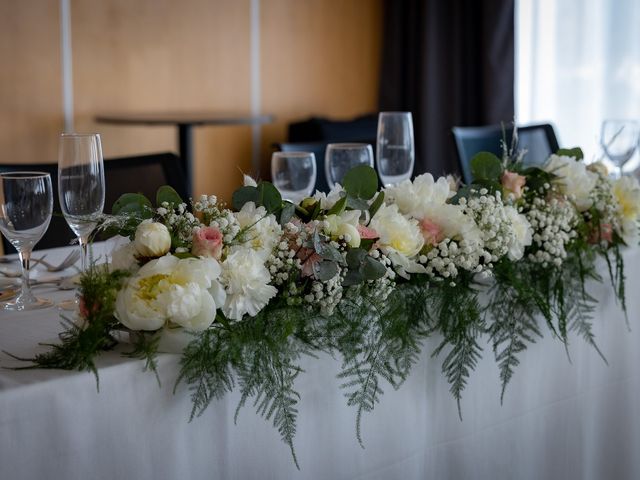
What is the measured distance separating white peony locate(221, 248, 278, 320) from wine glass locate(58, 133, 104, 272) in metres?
0.32

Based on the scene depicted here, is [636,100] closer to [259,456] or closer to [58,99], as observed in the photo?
[58,99]

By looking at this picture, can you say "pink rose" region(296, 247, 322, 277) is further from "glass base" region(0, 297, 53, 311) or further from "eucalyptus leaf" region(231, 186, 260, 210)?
"glass base" region(0, 297, 53, 311)

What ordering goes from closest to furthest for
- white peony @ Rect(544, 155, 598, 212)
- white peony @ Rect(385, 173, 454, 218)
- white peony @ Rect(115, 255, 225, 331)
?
white peony @ Rect(115, 255, 225, 331)
white peony @ Rect(385, 173, 454, 218)
white peony @ Rect(544, 155, 598, 212)

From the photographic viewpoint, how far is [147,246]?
3.59ft

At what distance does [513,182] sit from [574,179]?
138mm

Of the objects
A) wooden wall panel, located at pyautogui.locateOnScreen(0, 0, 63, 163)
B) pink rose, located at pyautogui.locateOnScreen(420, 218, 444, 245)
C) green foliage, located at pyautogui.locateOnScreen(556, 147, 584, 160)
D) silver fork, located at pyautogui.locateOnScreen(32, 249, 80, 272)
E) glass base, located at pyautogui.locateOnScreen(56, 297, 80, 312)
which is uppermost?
wooden wall panel, located at pyautogui.locateOnScreen(0, 0, 63, 163)

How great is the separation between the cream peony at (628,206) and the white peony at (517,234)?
32 centimetres

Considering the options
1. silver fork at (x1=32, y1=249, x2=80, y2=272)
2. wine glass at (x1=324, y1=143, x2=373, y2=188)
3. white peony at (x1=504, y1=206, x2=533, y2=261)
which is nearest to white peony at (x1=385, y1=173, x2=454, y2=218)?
white peony at (x1=504, y1=206, x2=533, y2=261)

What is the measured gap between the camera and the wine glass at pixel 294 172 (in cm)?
180

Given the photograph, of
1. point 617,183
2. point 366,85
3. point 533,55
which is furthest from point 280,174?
point 366,85

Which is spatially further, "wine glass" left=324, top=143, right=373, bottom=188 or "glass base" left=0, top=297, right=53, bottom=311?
"wine glass" left=324, top=143, right=373, bottom=188

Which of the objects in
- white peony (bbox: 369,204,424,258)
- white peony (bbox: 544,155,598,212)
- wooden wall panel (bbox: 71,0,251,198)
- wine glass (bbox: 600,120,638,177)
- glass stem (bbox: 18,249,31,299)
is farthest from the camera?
wooden wall panel (bbox: 71,0,251,198)

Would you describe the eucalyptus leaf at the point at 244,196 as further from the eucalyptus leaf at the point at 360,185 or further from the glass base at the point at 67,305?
the glass base at the point at 67,305

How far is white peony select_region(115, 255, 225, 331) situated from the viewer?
41.0 inches
